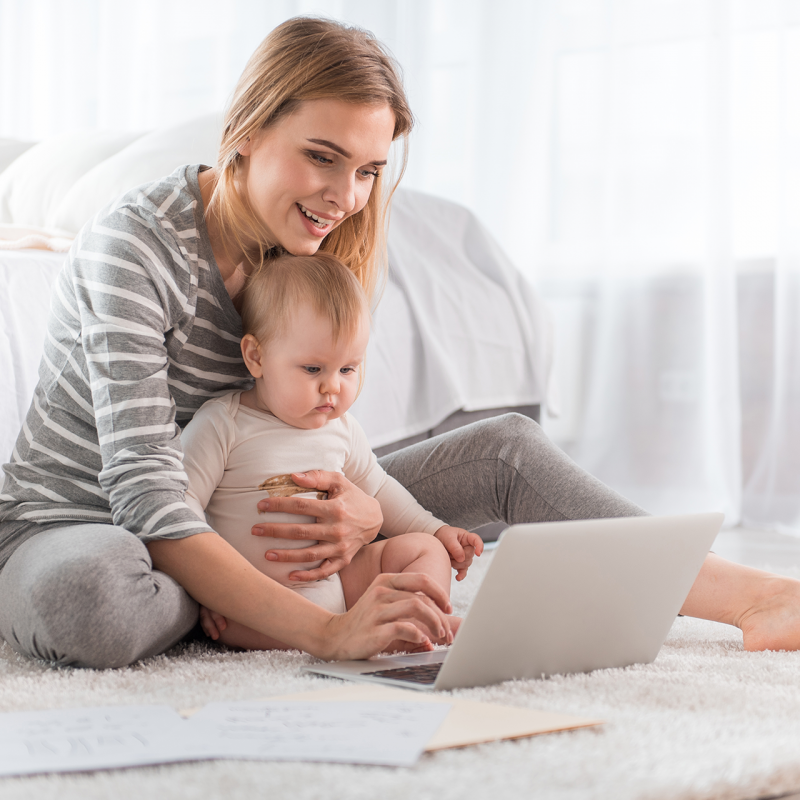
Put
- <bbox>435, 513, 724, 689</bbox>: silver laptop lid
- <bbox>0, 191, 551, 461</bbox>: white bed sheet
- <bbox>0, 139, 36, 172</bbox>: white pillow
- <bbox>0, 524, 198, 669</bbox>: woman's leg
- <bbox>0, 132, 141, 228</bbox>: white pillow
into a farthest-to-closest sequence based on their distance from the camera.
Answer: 1. <bbox>0, 139, 36, 172</bbox>: white pillow
2. <bbox>0, 132, 141, 228</bbox>: white pillow
3. <bbox>0, 191, 551, 461</bbox>: white bed sheet
4. <bbox>0, 524, 198, 669</bbox>: woman's leg
5. <bbox>435, 513, 724, 689</bbox>: silver laptop lid

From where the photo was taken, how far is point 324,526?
3.37 feet

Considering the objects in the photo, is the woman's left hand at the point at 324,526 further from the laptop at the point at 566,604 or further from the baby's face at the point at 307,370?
the laptop at the point at 566,604

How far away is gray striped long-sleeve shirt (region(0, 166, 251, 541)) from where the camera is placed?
0.92 m

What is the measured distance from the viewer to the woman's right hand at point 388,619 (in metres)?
0.83

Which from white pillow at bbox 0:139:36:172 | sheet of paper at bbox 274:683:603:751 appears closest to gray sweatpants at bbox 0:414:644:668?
sheet of paper at bbox 274:683:603:751

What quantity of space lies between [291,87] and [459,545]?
0.56 metres

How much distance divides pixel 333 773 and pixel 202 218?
0.69m

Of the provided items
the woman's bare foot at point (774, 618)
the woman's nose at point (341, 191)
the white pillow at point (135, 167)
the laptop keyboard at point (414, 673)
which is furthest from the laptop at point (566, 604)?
the white pillow at point (135, 167)

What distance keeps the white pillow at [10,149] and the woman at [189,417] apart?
132cm

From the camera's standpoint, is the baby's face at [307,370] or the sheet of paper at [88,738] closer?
the sheet of paper at [88,738]

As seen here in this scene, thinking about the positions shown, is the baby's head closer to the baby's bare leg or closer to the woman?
the woman

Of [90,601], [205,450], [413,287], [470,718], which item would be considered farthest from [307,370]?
[413,287]

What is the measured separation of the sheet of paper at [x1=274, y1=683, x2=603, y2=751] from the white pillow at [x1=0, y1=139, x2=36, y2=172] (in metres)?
1.89

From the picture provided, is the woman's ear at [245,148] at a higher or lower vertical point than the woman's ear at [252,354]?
higher
